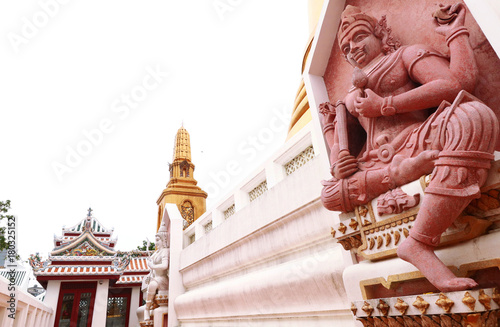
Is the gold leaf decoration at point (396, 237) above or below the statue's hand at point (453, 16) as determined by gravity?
below

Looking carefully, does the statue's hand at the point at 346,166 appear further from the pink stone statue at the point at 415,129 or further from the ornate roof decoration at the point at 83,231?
the ornate roof decoration at the point at 83,231

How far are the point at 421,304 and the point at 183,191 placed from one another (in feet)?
73.9

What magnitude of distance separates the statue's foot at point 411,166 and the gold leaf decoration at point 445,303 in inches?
26.0

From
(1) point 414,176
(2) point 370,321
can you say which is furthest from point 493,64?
(2) point 370,321

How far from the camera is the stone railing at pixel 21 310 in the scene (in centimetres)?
588

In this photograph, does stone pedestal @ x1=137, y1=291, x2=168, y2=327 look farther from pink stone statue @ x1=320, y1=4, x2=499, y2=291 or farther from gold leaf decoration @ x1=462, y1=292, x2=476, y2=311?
gold leaf decoration @ x1=462, y1=292, x2=476, y2=311

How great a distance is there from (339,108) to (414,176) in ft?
2.61

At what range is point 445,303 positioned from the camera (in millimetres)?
1504

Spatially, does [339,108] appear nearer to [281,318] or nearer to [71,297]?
[281,318]

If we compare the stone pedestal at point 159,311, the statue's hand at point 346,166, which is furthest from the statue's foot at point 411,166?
the stone pedestal at point 159,311

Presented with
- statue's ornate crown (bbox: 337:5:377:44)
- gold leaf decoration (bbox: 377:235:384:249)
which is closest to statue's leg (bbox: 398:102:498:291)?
gold leaf decoration (bbox: 377:235:384:249)

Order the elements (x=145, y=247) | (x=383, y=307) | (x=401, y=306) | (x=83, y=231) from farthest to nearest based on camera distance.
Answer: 1. (x=145, y=247)
2. (x=83, y=231)
3. (x=383, y=307)
4. (x=401, y=306)

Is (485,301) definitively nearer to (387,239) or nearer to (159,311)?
(387,239)

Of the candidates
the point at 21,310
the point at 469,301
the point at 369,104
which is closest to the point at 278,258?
the point at 369,104
